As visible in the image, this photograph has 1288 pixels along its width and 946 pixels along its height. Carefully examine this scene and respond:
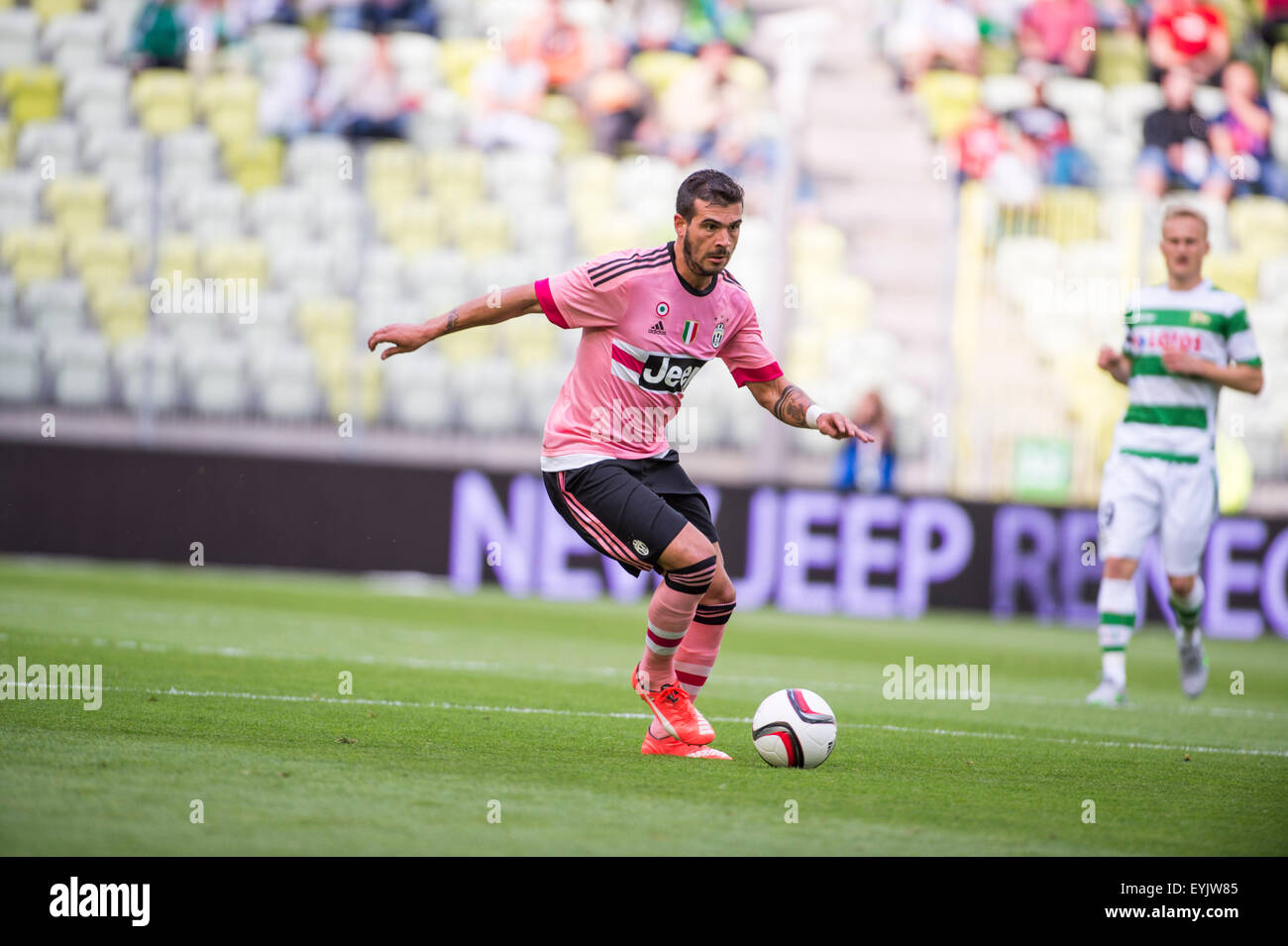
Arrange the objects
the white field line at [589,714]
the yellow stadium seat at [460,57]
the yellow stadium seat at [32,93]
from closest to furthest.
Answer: the white field line at [589,714], the yellow stadium seat at [32,93], the yellow stadium seat at [460,57]

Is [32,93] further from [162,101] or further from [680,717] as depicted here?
[680,717]

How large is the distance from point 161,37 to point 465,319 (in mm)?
15181

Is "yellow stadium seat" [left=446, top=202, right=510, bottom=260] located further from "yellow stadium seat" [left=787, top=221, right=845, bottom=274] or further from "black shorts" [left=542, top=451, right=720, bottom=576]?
"black shorts" [left=542, top=451, right=720, bottom=576]

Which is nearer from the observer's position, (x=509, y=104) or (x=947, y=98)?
(x=509, y=104)

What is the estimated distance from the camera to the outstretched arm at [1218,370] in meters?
8.19

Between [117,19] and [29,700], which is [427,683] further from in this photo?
[117,19]

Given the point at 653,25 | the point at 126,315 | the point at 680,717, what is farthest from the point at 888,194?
the point at 680,717

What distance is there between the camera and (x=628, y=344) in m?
6.03

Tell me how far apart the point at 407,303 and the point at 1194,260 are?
10828 mm

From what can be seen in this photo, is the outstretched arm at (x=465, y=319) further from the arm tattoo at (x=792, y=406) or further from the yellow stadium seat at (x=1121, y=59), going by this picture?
the yellow stadium seat at (x=1121, y=59)

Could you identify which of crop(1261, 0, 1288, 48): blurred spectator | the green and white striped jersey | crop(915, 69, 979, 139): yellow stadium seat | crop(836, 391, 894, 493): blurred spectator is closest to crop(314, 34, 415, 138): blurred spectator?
crop(915, 69, 979, 139): yellow stadium seat

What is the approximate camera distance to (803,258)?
1858 centimetres

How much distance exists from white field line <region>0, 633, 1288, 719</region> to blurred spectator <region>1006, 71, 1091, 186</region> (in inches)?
463

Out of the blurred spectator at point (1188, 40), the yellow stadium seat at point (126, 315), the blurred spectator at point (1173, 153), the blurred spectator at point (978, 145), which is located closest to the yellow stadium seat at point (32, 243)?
the yellow stadium seat at point (126, 315)
